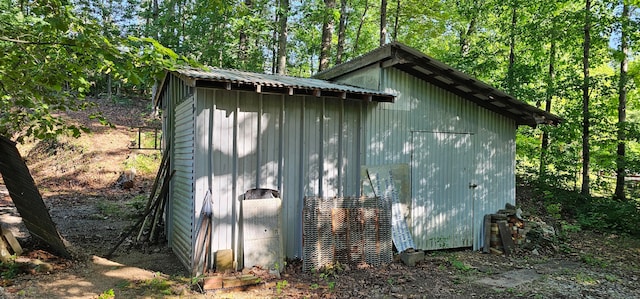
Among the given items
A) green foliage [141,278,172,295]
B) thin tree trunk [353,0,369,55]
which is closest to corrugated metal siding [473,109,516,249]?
green foliage [141,278,172,295]

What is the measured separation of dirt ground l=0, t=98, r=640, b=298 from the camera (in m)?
A: 4.70

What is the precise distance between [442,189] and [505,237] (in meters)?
1.55

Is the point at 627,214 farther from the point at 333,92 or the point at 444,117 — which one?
the point at 333,92

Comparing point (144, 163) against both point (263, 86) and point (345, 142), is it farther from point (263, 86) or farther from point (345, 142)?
point (263, 86)

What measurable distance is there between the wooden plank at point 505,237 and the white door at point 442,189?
559 millimetres

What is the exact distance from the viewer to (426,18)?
1541 cm

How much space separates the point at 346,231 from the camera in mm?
5828

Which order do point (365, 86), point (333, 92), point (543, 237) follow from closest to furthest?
point (333, 92) < point (365, 86) < point (543, 237)

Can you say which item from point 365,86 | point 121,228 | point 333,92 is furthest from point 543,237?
point 121,228

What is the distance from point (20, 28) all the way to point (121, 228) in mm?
5077

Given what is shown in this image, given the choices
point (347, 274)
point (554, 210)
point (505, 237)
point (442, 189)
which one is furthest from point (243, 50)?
point (554, 210)

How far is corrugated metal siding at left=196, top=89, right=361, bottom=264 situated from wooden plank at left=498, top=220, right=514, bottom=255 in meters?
3.15

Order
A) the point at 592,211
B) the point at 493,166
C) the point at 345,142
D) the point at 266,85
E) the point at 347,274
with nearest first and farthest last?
the point at 266,85
the point at 347,274
the point at 345,142
the point at 493,166
the point at 592,211

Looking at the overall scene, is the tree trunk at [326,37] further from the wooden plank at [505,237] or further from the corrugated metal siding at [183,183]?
the wooden plank at [505,237]
